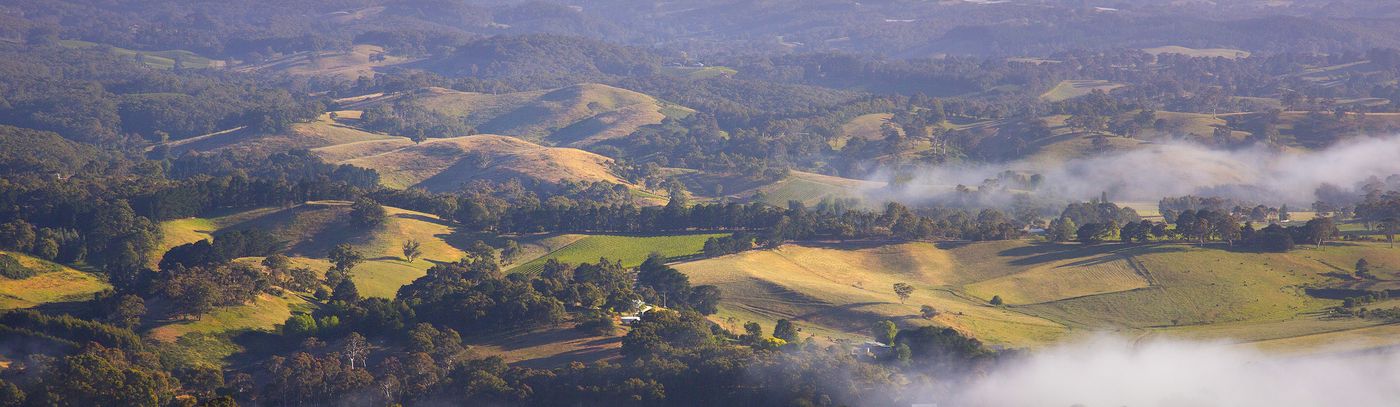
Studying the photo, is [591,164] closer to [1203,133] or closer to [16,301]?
[1203,133]

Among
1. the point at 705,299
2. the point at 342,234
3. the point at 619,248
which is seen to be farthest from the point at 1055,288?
the point at 342,234

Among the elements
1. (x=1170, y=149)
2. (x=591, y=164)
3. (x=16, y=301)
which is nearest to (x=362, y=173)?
(x=591, y=164)

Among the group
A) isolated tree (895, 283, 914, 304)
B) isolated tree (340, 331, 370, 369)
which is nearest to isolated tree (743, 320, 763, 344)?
isolated tree (895, 283, 914, 304)

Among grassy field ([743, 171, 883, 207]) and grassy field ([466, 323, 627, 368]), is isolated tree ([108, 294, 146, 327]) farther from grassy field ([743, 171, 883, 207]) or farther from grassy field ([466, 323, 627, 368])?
grassy field ([743, 171, 883, 207])

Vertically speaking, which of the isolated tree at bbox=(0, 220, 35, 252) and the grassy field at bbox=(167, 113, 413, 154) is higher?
the isolated tree at bbox=(0, 220, 35, 252)

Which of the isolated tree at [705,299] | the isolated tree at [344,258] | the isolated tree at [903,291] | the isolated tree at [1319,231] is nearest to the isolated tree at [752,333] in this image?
the isolated tree at [705,299]

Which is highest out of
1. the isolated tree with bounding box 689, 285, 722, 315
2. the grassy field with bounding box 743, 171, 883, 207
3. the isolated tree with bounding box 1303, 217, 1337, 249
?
the isolated tree with bounding box 1303, 217, 1337, 249

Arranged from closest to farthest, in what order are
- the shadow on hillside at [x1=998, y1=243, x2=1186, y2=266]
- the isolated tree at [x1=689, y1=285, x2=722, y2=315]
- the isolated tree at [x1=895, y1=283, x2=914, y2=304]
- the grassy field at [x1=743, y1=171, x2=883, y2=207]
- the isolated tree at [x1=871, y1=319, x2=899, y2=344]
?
the isolated tree at [x1=871, y1=319, x2=899, y2=344], the isolated tree at [x1=689, y1=285, x2=722, y2=315], the isolated tree at [x1=895, y1=283, x2=914, y2=304], the shadow on hillside at [x1=998, y1=243, x2=1186, y2=266], the grassy field at [x1=743, y1=171, x2=883, y2=207]
